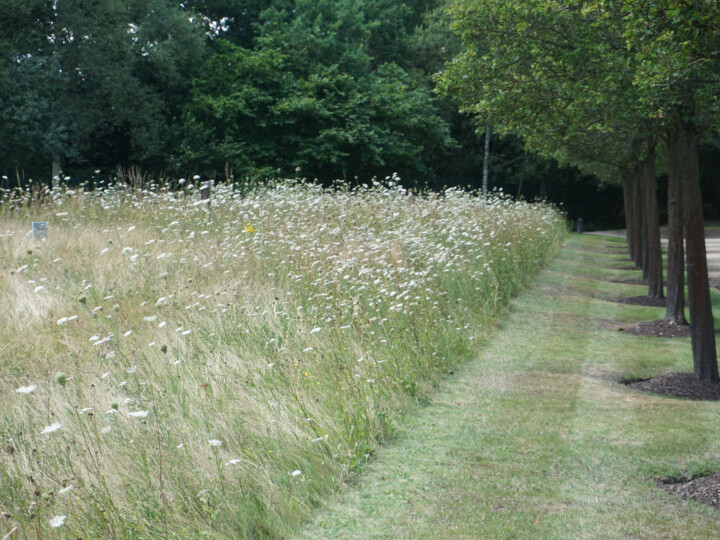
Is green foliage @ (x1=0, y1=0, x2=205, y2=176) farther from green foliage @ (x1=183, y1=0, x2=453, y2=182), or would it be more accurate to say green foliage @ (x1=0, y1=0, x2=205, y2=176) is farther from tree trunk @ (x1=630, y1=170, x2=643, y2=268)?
tree trunk @ (x1=630, y1=170, x2=643, y2=268)

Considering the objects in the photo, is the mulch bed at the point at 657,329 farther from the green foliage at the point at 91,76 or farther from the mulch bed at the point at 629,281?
the green foliage at the point at 91,76

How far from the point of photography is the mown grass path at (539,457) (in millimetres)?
4133

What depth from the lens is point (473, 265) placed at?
10469mm

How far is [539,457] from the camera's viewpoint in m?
5.11

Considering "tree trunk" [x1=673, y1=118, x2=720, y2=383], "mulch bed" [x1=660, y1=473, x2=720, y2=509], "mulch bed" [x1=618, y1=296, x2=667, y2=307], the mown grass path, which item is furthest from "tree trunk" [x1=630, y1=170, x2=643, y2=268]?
"mulch bed" [x1=660, y1=473, x2=720, y2=509]

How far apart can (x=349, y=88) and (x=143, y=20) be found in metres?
8.80

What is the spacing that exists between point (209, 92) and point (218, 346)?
2502cm

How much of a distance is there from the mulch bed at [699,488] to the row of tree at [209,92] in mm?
19412

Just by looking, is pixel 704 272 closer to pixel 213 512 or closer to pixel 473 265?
pixel 473 265

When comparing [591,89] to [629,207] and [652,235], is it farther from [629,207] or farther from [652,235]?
[629,207]

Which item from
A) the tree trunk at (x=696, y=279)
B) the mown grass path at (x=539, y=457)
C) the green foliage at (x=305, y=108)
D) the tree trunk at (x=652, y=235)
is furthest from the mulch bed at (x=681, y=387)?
the green foliage at (x=305, y=108)

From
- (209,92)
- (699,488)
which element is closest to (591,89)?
(699,488)

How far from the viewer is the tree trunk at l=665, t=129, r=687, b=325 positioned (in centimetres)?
1039

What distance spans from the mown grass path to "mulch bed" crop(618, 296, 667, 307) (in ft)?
14.9
